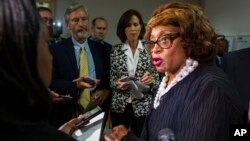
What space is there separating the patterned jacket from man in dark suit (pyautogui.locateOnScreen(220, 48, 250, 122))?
2.87ft

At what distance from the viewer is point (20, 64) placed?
0.54 m

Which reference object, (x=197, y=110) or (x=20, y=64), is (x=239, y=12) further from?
(x=20, y=64)

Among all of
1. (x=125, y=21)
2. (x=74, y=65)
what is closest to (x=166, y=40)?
(x=74, y=65)

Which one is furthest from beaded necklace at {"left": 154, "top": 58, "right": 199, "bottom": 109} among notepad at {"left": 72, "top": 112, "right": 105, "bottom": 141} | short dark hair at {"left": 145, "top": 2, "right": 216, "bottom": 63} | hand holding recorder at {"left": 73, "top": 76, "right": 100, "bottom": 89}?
hand holding recorder at {"left": 73, "top": 76, "right": 100, "bottom": 89}

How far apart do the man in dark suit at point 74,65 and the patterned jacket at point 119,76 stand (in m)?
0.07

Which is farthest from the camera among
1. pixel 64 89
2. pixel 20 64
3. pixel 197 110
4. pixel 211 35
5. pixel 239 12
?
pixel 239 12

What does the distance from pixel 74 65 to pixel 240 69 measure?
1121 mm

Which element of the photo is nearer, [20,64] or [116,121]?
[20,64]

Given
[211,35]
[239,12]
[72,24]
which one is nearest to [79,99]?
[72,24]

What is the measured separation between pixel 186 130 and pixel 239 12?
195 inches

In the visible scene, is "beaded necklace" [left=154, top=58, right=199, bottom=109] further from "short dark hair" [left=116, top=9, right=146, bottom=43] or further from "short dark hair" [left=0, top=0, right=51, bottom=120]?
→ "short dark hair" [left=116, top=9, right=146, bottom=43]

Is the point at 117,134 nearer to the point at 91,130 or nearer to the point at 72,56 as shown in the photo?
the point at 91,130

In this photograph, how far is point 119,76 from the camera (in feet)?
8.09

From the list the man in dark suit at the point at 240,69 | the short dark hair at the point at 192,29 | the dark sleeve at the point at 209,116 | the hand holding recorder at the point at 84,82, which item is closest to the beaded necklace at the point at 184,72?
the short dark hair at the point at 192,29
